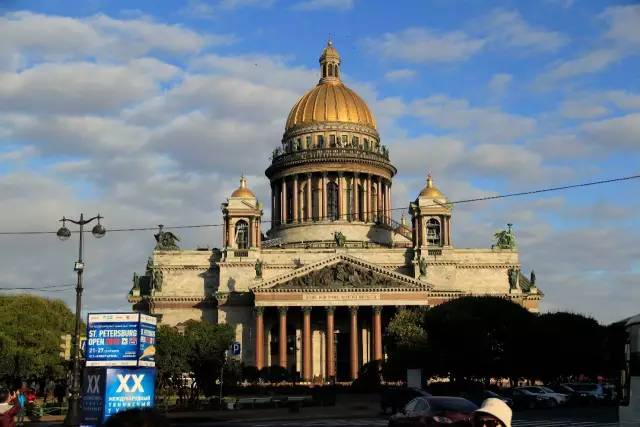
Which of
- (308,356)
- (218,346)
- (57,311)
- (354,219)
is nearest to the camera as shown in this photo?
(218,346)

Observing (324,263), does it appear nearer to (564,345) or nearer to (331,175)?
(331,175)

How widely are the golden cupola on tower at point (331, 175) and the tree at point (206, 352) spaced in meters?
35.1

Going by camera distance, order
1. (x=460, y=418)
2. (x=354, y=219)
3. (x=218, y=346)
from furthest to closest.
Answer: (x=354, y=219) < (x=218, y=346) < (x=460, y=418)

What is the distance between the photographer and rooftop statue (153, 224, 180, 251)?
102 metres

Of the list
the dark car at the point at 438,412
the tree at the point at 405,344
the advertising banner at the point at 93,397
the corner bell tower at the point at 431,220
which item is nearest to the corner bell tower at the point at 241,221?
the corner bell tower at the point at 431,220

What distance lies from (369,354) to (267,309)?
40.2 feet

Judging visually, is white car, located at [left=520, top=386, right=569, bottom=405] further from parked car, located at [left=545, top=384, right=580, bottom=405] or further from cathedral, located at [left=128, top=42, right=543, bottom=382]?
cathedral, located at [left=128, top=42, right=543, bottom=382]

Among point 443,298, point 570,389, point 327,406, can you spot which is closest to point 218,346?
point 327,406

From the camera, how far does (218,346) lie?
70.4 metres

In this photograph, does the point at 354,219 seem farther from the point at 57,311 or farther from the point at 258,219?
the point at 57,311

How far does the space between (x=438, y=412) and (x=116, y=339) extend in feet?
33.4

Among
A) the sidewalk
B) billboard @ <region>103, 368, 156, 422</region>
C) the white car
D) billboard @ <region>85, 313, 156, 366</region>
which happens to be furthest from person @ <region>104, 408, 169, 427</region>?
the white car

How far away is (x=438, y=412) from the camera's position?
2794 cm

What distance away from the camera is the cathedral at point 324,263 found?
9206cm
